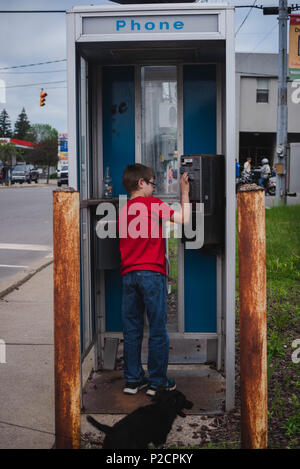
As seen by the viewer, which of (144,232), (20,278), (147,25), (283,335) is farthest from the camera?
(20,278)

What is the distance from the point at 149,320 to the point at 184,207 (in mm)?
803

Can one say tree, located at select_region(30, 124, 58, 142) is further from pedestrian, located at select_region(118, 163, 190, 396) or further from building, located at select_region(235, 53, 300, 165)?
pedestrian, located at select_region(118, 163, 190, 396)

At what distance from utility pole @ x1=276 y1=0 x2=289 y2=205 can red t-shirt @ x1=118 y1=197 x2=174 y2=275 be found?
14.6m

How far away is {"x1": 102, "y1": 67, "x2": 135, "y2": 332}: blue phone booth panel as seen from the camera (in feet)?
15.0

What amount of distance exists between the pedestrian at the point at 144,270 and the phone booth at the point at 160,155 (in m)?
0.36

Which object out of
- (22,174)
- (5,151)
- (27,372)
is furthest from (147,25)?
(5,151)

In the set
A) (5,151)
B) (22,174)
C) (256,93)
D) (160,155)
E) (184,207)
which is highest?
(256,93)

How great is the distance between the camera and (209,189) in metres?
4.22

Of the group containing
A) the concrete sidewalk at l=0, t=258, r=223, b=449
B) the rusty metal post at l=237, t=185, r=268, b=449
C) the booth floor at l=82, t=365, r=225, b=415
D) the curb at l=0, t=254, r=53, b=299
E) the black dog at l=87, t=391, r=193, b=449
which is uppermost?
the rusty metal post at l=237, t=185, r=268, b=449

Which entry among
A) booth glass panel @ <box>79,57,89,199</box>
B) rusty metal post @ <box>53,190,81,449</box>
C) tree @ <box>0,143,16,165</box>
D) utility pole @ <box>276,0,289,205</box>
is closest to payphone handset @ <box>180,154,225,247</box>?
booth glass panel @ <box>79,57,89,199</box>

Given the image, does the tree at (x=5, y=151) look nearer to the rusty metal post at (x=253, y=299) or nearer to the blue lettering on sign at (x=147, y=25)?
the blue lettering on sign at (x=147, y=25)

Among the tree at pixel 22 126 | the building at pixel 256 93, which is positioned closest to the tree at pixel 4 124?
the tree at pixel 22 126

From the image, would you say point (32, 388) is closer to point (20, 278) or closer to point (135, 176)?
point (135, 176)

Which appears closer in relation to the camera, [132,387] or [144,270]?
[144,270]
